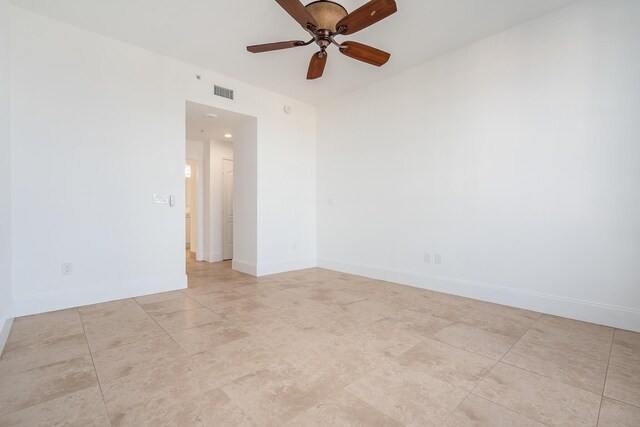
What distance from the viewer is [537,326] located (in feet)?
8.48

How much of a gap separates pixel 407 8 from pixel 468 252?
2.68 meters

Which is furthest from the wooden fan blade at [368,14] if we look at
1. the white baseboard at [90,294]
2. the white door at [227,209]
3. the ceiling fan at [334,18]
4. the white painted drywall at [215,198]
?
the white door at [227,209]

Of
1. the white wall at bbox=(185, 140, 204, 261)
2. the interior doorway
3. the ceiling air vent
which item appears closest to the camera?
the ceiling air vent

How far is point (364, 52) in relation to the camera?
9.14ft

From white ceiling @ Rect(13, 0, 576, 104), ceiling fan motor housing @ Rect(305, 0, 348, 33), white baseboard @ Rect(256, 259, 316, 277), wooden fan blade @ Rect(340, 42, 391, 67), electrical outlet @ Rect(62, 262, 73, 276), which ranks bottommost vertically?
white baseboard @ Rect(256, 259, 316, 277)

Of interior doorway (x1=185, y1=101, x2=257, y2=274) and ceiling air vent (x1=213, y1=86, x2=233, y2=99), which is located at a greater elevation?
ceiling air vent (x1=213, y1=86, x2=233, y2=99)

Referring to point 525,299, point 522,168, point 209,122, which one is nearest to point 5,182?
point 209,122

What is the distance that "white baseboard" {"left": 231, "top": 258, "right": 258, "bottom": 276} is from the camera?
465 centimetres

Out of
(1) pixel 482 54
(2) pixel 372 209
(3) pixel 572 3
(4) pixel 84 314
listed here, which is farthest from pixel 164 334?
(3) pixel 572 3

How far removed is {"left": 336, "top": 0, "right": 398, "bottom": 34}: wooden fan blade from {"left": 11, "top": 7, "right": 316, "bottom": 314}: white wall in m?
2.45

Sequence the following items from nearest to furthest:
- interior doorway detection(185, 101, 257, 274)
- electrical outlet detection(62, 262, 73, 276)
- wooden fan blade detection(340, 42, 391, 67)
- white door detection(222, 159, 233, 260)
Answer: wooden fan blade detection(340, 42, 391, 67)
electrical outlet detection(62, 262, 73, 276)
interior doorway detection(185, 101, 257, 274)
white door detection(222, 159, 233, 260)

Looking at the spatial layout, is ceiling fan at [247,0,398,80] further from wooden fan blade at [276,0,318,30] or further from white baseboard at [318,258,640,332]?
white baseboard at [318,258,640,332]

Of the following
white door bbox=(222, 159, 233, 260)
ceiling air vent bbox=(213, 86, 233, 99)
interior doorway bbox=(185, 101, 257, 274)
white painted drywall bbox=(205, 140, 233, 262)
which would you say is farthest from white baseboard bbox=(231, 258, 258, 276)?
ceiling air vent bbox=(213, 86, 233, 99)

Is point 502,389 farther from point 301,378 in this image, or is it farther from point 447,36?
point 447,36
